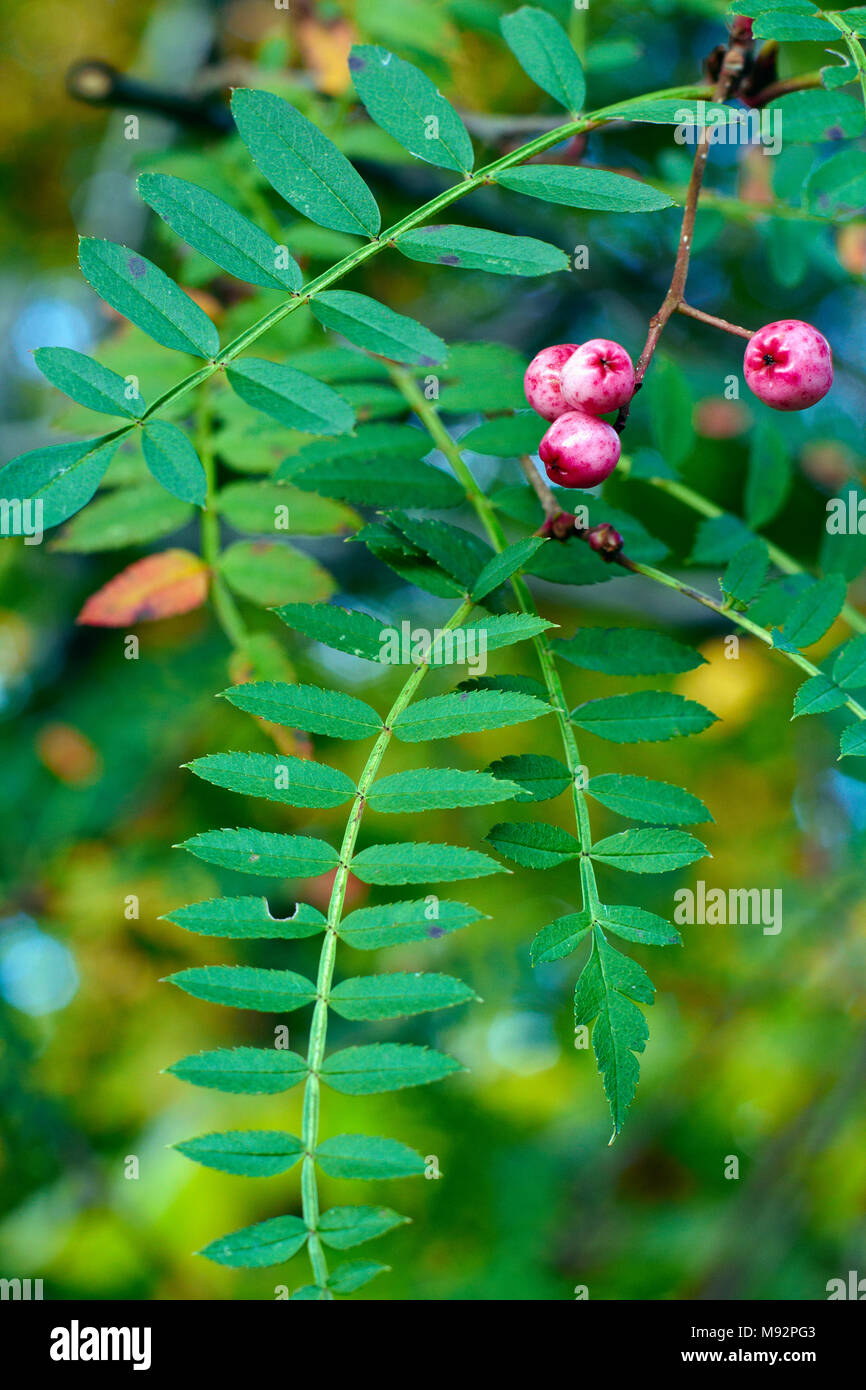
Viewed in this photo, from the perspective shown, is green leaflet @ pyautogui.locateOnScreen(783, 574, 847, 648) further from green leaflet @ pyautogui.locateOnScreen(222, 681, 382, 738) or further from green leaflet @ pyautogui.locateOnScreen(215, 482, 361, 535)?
green leaflet @ pyautogui.locateOnScreen(215, 482, 361, 535)

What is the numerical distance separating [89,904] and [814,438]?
1.61m

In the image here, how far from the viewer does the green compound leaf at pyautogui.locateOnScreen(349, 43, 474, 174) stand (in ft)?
1.97

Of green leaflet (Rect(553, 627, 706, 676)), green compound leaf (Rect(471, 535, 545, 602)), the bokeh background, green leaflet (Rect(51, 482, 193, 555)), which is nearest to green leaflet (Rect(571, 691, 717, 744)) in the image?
green leaflet (Rect(553, 627, 706, 676))

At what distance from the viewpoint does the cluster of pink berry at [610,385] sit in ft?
1.92

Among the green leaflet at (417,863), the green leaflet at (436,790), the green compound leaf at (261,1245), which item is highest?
the green leaflet at (436,790)

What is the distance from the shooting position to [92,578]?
1.90 meters

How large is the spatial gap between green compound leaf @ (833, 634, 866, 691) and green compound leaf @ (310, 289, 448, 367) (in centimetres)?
32

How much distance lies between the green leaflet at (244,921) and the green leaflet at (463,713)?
127 mm

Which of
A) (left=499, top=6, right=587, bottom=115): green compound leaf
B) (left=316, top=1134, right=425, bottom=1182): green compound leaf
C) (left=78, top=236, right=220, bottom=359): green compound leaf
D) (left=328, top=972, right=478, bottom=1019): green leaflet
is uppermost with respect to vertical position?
(left=499, top=6, right=587, bottom=115): green compound leaf

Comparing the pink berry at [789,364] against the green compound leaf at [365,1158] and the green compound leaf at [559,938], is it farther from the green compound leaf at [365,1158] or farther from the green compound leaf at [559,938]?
the green compound leaf at [365,1158]

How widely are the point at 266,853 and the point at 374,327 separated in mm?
325

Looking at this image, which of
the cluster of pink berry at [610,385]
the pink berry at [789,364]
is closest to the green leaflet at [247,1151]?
the cluster of pink berry at [610,385]

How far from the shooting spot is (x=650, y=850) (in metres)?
0.60

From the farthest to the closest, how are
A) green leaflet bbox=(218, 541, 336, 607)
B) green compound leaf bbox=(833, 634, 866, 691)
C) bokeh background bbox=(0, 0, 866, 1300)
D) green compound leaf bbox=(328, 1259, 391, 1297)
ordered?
bokeh background bbox=(0, 0, 866, 1300) → green leaflet bbox=(218, 541, 336, 607) → green compound leaf bbox=(833, 634, 866, 691) → green compound leaf bbox=(328, 1259, 391, 1297)
